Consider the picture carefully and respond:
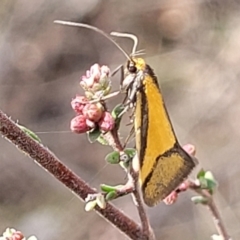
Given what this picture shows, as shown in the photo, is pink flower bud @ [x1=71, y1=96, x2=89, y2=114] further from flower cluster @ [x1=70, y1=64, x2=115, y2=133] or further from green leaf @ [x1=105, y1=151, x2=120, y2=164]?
green leaf @ [x1=105, y1=151, x2=120, y2=164]

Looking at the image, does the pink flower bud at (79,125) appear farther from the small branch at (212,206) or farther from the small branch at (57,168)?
the small branch at (212,206)

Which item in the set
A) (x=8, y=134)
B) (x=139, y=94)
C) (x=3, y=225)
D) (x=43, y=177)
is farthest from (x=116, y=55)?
(x=8, y=134)

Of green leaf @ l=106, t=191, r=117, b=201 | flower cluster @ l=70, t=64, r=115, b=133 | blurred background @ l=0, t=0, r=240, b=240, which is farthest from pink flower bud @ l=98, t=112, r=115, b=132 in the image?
blurred background @ l=0, t=0, r=240, b=240

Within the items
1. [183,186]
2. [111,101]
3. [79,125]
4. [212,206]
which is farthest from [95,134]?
[111,101]

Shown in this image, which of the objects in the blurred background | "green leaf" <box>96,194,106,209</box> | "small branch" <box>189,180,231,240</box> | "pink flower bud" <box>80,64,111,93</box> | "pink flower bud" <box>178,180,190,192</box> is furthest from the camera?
the blurred background

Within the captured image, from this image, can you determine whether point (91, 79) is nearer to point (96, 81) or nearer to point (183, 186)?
point (96, 81)

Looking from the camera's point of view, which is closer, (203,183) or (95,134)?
(95,134)

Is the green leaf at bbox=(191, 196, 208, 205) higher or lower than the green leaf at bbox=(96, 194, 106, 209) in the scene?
lower
